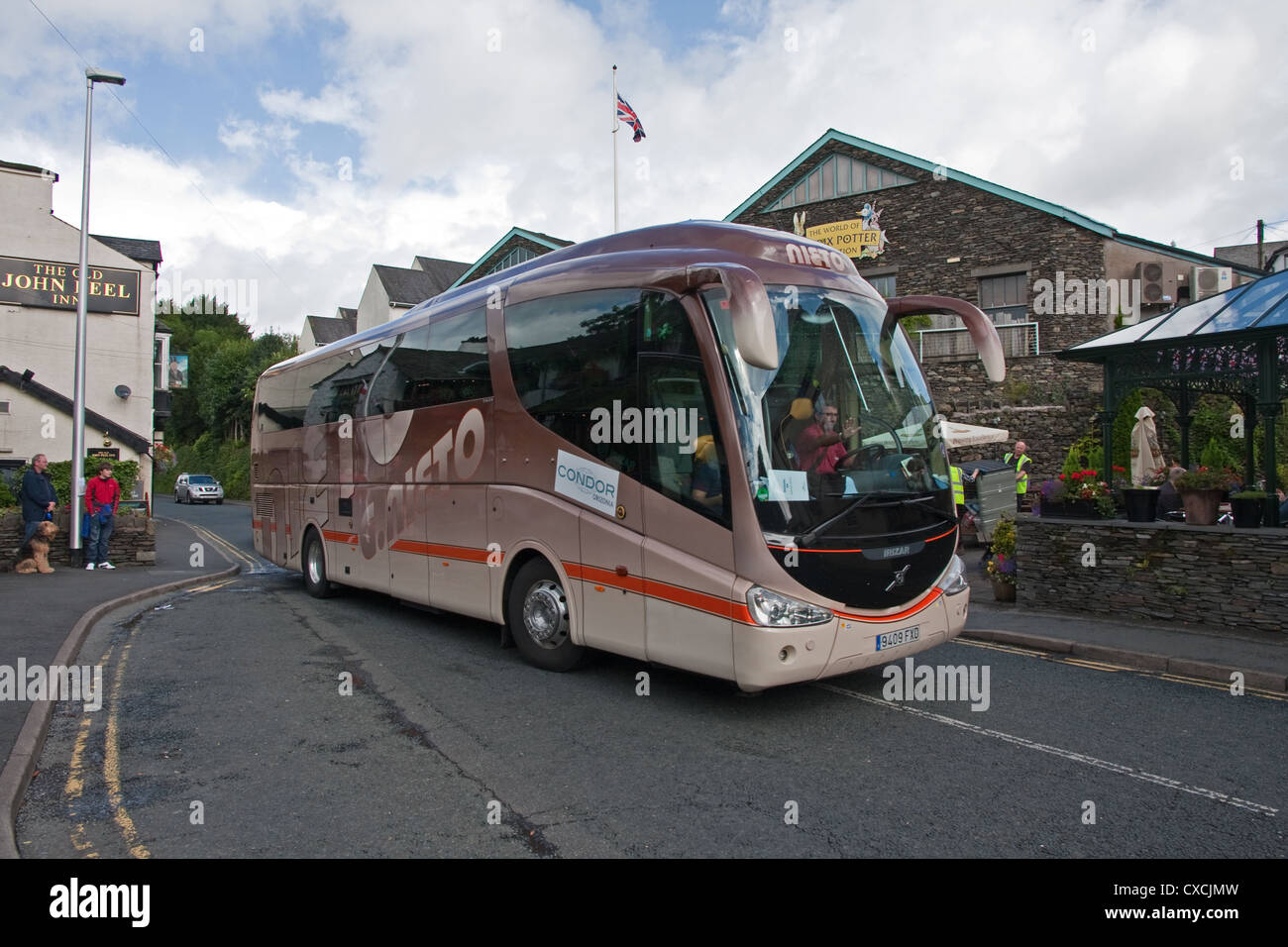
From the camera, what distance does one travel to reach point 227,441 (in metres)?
54.6

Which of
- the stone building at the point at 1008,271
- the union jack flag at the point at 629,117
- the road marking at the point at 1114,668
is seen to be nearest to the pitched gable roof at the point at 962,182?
the stone building at the point at 1008,271

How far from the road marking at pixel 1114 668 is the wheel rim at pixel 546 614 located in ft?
13.9

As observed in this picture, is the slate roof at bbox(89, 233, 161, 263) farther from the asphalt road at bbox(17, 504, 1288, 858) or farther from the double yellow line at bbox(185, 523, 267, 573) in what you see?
the asphalt road at bbox(17, 504, 1288, 858)

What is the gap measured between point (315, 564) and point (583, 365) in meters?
7.35

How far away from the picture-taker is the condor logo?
6.56m

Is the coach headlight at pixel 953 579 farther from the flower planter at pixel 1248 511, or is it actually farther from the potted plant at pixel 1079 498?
the potted plant at pixel 1079 498

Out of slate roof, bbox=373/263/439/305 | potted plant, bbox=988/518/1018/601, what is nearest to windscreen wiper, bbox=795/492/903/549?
potted plant, bbox=988/518/1018/601

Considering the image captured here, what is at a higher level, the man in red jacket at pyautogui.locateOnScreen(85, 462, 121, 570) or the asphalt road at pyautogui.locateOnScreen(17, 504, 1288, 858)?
the man in red jacket at pyautogui.locateOnScreen(85, 462, 121, 570)

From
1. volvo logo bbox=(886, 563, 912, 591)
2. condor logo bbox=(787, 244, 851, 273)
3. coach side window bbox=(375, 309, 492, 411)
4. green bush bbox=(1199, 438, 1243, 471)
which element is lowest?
volvo logo bbox=(886, 563, 912, 591)

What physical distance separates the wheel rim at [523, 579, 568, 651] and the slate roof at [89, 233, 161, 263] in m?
30.8

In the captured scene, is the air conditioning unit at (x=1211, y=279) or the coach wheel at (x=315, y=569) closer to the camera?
the coach wheel at (x=315, y=569)

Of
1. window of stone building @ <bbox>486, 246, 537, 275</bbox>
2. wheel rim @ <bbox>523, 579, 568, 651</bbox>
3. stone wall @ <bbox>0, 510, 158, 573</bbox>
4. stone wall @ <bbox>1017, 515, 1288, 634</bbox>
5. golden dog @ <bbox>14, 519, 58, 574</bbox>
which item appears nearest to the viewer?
wheel rim @ <bbox>523, 579, 568, 651</bbox>

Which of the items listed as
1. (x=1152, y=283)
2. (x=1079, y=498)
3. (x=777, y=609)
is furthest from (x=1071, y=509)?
(x=1152, y=283)

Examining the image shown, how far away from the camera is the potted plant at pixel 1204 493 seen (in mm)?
9430
